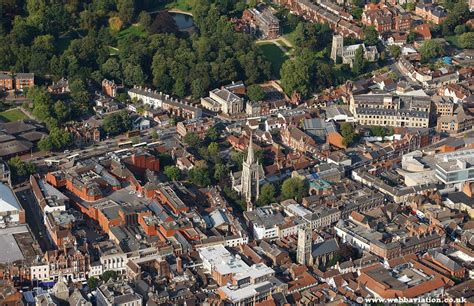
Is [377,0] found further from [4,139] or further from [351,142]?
[4,139]

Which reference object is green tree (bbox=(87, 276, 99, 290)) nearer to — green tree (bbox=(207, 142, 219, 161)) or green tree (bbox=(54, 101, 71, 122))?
green tree (bbox=(207, 142, 219, 161))

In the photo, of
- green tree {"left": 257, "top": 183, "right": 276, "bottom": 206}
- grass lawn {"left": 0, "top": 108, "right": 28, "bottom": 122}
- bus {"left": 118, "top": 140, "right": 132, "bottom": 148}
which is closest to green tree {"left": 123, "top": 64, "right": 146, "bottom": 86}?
grass lawn {"left": 0, "top": 108, "right": 28, "bottom": 122}

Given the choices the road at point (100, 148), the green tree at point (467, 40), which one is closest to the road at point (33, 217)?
the road at point (100, 148)

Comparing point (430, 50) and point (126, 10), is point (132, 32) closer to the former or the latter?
point (126, 10)

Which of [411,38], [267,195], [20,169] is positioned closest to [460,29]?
[411,38]

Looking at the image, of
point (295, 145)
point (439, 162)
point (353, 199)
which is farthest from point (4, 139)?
point (439, 162)

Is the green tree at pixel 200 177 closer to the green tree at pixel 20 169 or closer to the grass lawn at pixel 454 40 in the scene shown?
the green tree at pixel 20 169

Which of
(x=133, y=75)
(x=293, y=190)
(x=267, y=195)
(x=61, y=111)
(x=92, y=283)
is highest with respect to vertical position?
(x=133, y=75)
